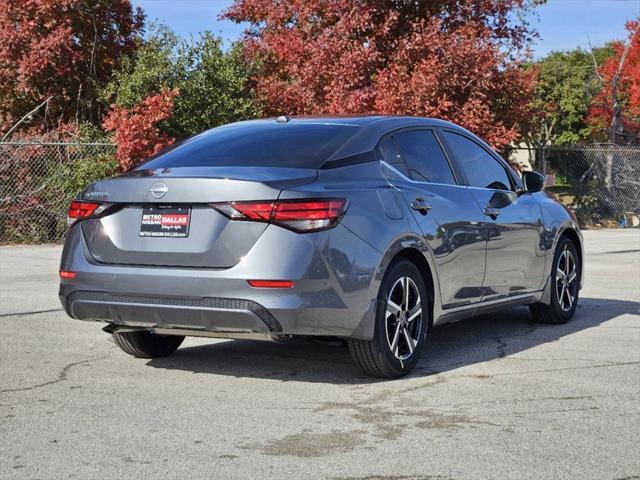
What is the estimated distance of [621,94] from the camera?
1684 inches

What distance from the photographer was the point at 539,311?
8969 mm

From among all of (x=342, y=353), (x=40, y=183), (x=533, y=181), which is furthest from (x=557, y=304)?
(x=40, y=183)

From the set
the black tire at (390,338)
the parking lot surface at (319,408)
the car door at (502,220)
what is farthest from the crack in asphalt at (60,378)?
the car door at (502,220)

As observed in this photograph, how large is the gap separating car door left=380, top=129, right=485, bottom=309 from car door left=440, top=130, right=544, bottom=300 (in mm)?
176

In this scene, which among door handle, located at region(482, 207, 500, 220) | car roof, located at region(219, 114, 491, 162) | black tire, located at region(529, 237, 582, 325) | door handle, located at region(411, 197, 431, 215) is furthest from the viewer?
black tire, located at region(529, 237, 582, 325)

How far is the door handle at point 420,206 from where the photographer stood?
→ 681 centimetres

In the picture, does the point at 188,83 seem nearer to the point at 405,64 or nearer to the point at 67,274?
the point at 405,64

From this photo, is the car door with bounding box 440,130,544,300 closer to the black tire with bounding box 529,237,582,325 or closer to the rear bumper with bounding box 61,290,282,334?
the black tire with bounding box 529,237,582,325

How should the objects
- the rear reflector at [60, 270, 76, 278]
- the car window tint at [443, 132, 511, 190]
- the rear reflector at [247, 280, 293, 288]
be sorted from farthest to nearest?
the car window tint at [443, 132, 511, 190]
the rear reflector at [60, 270, 76, 278]
the rear reflector at [247, 280, 293, 288]

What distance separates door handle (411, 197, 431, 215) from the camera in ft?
22.4

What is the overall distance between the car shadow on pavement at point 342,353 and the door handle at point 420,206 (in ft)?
3.41

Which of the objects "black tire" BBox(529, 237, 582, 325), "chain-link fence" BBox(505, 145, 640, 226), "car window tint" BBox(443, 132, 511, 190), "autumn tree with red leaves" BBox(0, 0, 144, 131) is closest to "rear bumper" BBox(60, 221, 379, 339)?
"car window tint" BBox(443, 132, 511, 190)

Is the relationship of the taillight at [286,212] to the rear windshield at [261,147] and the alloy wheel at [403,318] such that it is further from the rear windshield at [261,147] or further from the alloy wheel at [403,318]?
the alloy wheel at [403,318]

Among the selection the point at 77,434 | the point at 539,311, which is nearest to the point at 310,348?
the point at 539,311
